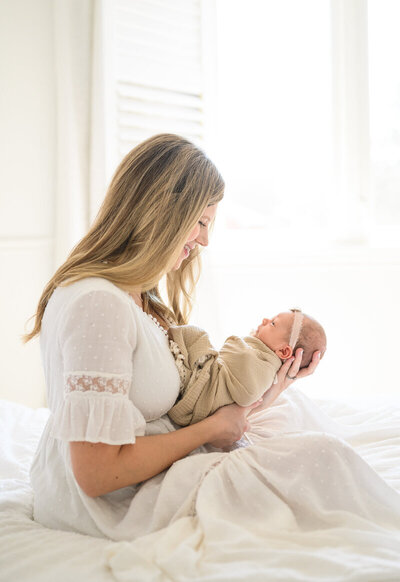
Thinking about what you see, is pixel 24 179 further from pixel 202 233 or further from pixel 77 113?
pixel 202 233

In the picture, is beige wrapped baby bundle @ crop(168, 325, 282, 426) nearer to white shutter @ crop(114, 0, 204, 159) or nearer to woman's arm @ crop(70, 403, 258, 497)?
woman's arm @ crop(70, 403, 258, 497)

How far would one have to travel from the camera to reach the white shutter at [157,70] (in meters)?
2.83

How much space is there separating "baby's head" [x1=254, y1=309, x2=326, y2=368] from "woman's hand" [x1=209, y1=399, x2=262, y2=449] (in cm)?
24

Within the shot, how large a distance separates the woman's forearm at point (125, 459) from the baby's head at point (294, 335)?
0.44 metres

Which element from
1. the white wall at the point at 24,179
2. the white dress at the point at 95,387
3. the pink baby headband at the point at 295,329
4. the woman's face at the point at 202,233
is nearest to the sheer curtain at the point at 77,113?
the white wall at the point at 24,179

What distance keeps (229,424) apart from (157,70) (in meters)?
2.08

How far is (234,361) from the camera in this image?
1.52 metres

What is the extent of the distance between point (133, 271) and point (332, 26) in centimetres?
256

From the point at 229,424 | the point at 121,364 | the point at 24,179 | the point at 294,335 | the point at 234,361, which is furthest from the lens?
the point at 24,179

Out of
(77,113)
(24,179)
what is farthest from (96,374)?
(77,113)

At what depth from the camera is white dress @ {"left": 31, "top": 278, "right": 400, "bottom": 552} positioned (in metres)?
1.10

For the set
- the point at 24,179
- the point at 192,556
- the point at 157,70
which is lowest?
the point at 192,556

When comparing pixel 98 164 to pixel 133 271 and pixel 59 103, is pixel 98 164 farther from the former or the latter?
pixel 133 271

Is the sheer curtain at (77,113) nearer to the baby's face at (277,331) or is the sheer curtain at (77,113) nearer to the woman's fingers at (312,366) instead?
the baby's face at (277,331)
